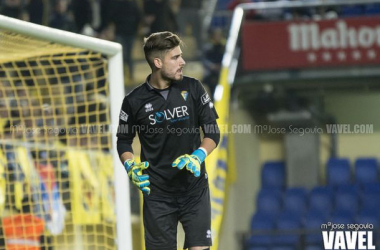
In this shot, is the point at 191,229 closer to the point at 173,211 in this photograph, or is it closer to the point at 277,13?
the point at 173,211

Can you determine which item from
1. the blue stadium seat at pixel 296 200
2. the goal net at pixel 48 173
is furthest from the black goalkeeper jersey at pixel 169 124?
the blue stadium seat at pixel 296 200

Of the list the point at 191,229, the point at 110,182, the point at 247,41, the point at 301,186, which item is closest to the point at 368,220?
the point at 301,186

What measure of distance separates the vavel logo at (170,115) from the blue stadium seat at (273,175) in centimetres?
855

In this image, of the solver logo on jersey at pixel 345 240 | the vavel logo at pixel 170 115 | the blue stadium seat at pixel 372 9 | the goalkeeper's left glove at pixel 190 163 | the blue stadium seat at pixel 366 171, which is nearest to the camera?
the goalkeeper's left glove at pixel 190 163

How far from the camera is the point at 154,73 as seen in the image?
507cm

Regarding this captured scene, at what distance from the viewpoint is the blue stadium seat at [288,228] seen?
11562mm

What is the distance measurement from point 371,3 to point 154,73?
750 centimetres

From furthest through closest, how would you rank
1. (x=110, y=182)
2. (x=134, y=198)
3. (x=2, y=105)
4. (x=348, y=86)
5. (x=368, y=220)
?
(x=348, y=86)
(x=368, y=220)
(x=134, y=198)
(x=110, y=182)
(x=2, y=105)

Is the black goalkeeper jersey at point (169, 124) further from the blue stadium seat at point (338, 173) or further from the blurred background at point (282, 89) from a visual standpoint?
the blue stadium seat at point (338, 173)

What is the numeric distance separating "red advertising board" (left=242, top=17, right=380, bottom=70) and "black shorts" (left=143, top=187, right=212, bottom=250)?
696cm

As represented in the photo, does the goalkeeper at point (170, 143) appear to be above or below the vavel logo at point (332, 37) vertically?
below

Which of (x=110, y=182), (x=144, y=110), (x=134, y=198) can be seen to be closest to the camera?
(x=144, y=110)

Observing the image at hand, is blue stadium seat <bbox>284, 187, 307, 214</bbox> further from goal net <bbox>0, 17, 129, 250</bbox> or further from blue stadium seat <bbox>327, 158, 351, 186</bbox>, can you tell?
goal net <bbox>0, 17, 129, 250</bbox>

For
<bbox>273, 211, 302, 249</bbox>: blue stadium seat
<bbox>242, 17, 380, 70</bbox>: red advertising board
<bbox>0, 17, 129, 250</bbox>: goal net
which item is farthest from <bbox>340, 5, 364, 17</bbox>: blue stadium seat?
<bbox>0, 17, 129, 250</bbox>: goal net
